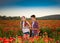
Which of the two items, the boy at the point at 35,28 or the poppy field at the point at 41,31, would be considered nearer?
the poppy field at the point at 41,31

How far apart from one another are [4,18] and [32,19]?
0.51 meters

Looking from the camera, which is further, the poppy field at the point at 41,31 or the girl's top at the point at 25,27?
the girl's top at the point at 25,27

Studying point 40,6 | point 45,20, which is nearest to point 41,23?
point 45,20

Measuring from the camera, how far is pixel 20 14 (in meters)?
3.29

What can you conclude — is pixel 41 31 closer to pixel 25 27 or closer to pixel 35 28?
pixel 35 28

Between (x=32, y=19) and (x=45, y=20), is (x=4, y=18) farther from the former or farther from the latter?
(x=45, y=20)

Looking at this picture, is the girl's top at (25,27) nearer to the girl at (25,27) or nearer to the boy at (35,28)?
the girl at (25,27)

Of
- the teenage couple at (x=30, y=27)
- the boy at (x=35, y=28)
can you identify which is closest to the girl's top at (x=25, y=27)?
the teenage couple at (x=30, y=27)

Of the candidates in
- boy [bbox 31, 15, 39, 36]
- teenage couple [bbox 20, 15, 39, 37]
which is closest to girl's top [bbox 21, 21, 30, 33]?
Answer: teenage couple [bbox 20, 15, 39, 37]

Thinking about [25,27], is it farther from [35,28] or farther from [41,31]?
[41,31]

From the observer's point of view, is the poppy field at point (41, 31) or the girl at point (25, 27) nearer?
the poppy field at point (41, 31)

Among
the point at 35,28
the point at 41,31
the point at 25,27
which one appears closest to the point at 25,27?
the point at 25,27

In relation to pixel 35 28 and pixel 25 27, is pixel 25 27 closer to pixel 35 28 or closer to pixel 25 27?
pixel 25 27

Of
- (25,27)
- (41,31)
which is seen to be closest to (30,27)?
(25,27)
